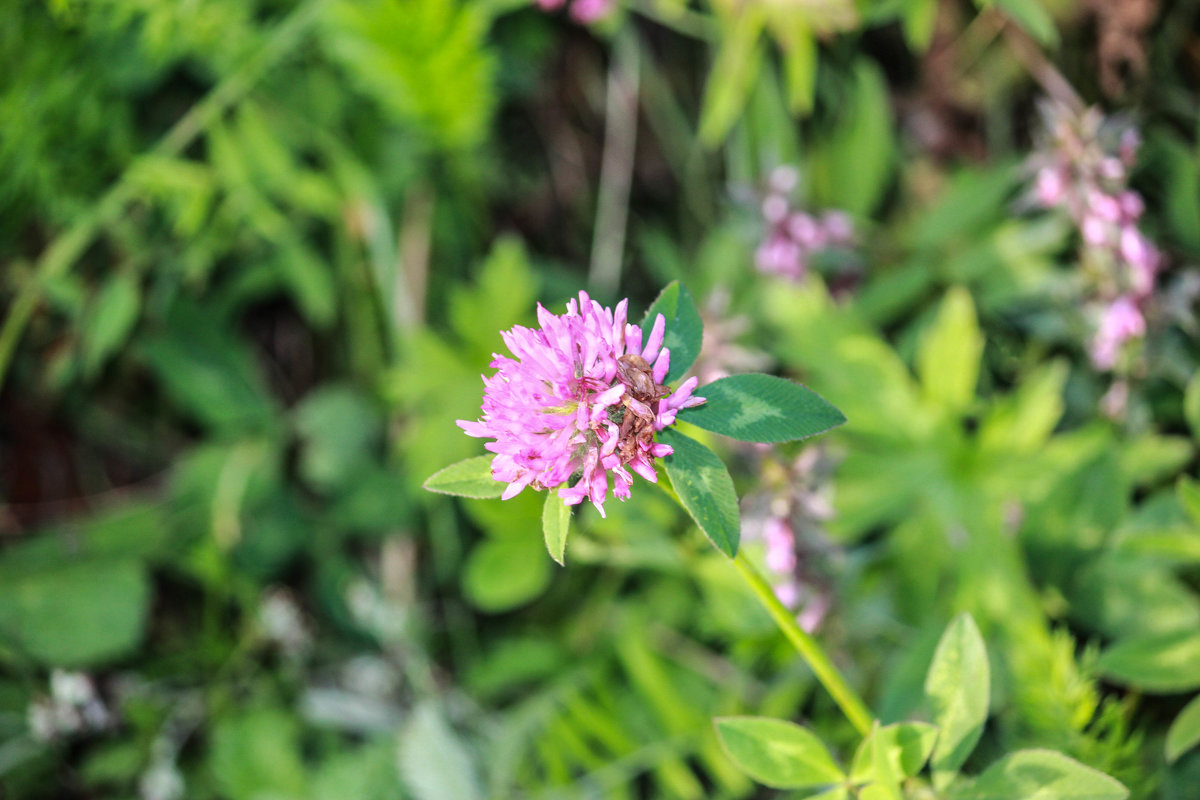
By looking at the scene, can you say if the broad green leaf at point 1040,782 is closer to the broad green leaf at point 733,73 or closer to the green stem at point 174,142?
the broad green leaf at point 733,73

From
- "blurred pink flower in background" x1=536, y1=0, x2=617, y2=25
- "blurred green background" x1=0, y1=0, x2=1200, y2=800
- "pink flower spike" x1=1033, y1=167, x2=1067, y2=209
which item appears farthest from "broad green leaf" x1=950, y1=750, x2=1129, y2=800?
"blurred pink flower in background" x1=536, y1=0, x2=617, y2=25

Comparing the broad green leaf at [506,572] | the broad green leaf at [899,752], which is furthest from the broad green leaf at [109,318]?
the broad green leaf at [899,752]

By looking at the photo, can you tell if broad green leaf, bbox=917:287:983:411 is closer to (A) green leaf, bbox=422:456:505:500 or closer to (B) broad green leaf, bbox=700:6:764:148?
(B) broad green leaf, bbox=700:6:764:148

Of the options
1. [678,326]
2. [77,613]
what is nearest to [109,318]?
[77,613]

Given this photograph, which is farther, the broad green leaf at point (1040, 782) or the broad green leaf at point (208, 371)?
the broad green leaf at point (208, 371)

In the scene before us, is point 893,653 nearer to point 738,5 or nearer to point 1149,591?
point 1149,591

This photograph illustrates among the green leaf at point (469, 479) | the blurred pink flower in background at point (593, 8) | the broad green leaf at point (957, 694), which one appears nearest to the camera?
the green leaf at point (469, 479)

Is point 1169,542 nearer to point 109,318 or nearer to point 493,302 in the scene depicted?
point 493,302
